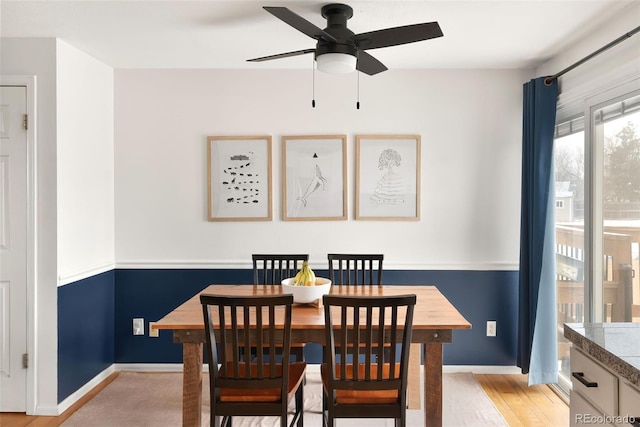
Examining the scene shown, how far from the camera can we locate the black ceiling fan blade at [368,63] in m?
2.48

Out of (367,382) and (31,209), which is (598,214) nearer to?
(367,382)

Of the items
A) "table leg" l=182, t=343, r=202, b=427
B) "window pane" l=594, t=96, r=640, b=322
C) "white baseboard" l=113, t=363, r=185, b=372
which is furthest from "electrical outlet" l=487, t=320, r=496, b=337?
"white baseboard" l=113, t=363, r=185, b=372

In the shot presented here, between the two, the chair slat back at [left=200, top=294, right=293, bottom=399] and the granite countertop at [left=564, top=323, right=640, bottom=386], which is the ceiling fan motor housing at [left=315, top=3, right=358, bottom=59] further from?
the granite countertop at [left=564, top=323, right=640, bottom=386]

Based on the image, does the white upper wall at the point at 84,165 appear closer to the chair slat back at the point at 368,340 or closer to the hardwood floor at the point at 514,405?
the hardwood floor at the point at 514,405

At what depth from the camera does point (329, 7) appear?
2.45 m

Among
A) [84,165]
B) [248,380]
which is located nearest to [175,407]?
[248,380]

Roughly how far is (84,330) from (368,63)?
9.00 feet

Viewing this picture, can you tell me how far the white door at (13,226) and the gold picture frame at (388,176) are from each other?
2.40 m

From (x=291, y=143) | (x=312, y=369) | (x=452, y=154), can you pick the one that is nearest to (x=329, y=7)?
(x=291, y=143)

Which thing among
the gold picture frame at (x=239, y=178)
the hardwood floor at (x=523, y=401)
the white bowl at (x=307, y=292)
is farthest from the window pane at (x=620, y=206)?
the gold picture frame at (x=239, y=178)

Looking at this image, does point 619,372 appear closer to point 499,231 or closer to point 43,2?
point 499,231

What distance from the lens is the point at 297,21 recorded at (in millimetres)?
2086

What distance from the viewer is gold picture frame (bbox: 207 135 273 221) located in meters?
3.75

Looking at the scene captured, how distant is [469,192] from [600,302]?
1.26 m
